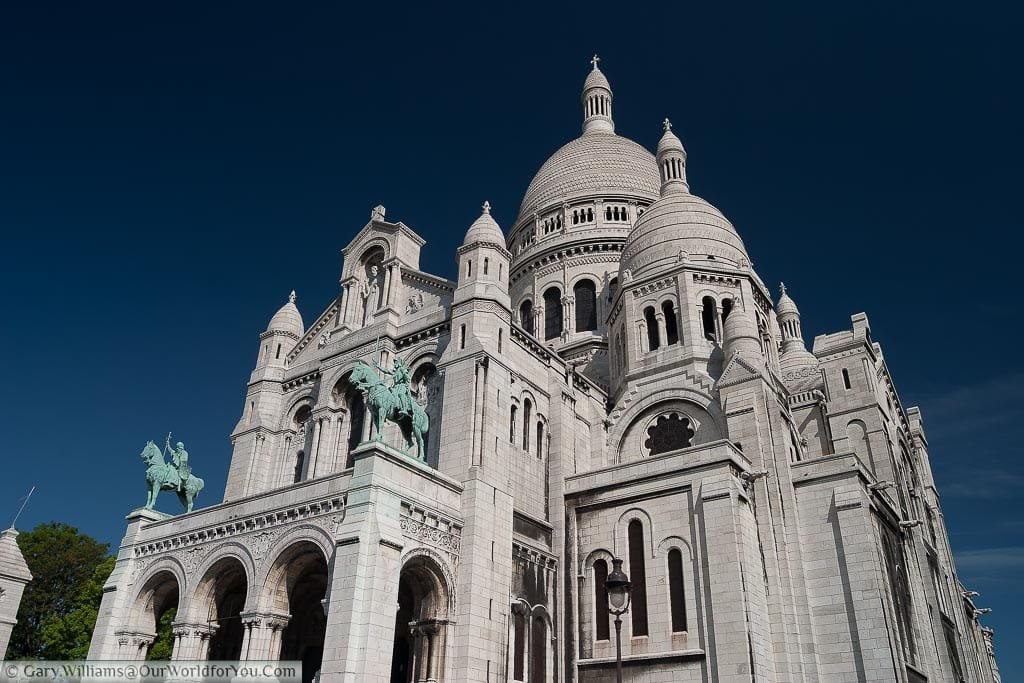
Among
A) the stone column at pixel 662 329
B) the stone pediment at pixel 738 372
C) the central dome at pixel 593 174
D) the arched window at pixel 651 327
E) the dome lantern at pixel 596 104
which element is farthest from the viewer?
the dome lantern at pixel 596 104

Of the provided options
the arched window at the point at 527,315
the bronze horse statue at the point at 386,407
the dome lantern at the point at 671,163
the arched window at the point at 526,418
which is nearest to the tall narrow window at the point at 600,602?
the arched window at the point at 526,418

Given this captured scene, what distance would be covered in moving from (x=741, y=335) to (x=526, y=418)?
10.1 m

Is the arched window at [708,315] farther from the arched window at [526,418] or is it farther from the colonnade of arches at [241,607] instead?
the colonnade of arches at [241,607]

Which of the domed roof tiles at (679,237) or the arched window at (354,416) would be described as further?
the domed roof tiles at (679,237)

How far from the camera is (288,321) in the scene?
3941 cm

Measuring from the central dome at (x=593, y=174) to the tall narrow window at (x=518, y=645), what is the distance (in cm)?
3510

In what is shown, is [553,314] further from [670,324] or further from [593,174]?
[670,324]

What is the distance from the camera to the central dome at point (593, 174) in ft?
187

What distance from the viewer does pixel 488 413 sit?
95.7ft

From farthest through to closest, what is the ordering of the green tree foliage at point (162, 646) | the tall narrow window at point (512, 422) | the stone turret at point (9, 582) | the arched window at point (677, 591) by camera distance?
the green tree foliage at point (162, 646)
the stone turret at point (9, 582)
the tall narrow window at point (512, 422)
the arched window at point (677, 591)

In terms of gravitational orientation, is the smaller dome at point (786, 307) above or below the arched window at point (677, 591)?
above

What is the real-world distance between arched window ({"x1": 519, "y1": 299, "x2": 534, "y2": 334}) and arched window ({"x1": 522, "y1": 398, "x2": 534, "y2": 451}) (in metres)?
19.4

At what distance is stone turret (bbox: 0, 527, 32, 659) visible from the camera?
31.2 metres

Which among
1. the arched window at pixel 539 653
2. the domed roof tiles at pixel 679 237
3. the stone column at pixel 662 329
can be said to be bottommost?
the arched window at pixel 539 653
